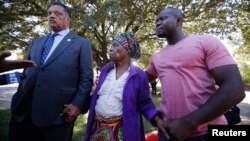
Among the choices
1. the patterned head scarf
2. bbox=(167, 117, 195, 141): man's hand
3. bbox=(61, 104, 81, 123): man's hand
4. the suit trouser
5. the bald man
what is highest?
the patterned head scarf

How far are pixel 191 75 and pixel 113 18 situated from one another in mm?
6050

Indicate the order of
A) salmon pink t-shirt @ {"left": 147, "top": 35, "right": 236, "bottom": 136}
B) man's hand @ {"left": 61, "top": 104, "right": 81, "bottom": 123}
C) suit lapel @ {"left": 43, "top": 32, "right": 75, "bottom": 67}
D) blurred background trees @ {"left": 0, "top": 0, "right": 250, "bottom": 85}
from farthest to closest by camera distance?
blurred background trees @ {"left": 0, "top": 0, "right": 250, "bottom": 85}, suit lapel @ {"left": 43, "top": 32, "right": 75, "bottom": 67}, man's hand @ {"left": 61, "top": 104, "right": 81, "bottom": 123}, salmon pink t-shirt @ {"left": 147, "top": 35, "right": 236, "bottom": 136}

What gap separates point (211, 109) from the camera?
83.4 inches

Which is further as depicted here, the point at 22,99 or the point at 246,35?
the point at 246,35


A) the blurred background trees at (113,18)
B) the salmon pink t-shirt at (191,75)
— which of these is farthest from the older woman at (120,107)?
the blurred background trees at (113,18)

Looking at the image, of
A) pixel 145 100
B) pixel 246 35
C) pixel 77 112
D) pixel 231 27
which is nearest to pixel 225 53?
pixel 145 100

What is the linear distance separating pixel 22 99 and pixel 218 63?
6.89ft

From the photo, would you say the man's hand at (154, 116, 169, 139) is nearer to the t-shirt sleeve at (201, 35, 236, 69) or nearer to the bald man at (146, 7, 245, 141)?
the bald man at (146, 7, 245, 141)

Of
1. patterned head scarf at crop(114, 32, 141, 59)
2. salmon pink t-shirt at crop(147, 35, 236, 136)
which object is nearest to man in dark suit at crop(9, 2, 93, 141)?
patterned head scarf at crop(114, 32, 141, 59)

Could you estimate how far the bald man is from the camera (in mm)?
2125

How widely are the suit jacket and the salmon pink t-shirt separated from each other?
3.87 ft

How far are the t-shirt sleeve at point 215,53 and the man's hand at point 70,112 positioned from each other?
1.51 m

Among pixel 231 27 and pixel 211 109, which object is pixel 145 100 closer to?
pixel 211 109

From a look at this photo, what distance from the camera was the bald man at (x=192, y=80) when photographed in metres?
2.12
